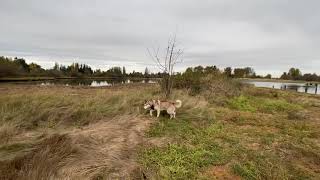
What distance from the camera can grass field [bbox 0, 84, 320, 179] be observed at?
4141 mm

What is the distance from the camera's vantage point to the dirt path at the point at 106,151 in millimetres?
3965

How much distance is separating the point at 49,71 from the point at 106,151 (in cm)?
7181

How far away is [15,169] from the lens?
3.83m

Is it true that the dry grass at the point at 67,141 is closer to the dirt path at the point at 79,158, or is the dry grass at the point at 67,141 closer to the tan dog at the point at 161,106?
the dirt path at the point at 79,158

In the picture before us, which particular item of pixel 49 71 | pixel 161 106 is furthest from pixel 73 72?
pixel 161 106

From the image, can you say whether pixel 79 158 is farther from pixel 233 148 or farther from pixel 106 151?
pixel 233 148

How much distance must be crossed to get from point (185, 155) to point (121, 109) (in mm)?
3867

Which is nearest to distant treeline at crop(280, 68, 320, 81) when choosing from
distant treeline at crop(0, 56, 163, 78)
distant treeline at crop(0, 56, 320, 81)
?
distant treeline at crop(0, 56, 320, 81)

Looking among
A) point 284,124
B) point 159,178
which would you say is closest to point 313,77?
point 284,124

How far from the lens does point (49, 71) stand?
7100cm

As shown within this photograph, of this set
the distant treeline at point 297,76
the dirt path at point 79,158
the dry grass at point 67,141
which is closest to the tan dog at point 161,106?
the dry grass at point 67,141

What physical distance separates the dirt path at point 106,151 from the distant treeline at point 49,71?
42.4m

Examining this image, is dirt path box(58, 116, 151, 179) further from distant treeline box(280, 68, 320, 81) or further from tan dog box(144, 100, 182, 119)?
distant treeline box(280, 68, 320, 81)

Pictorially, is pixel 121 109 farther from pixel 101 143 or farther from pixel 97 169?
pixel 97 169
